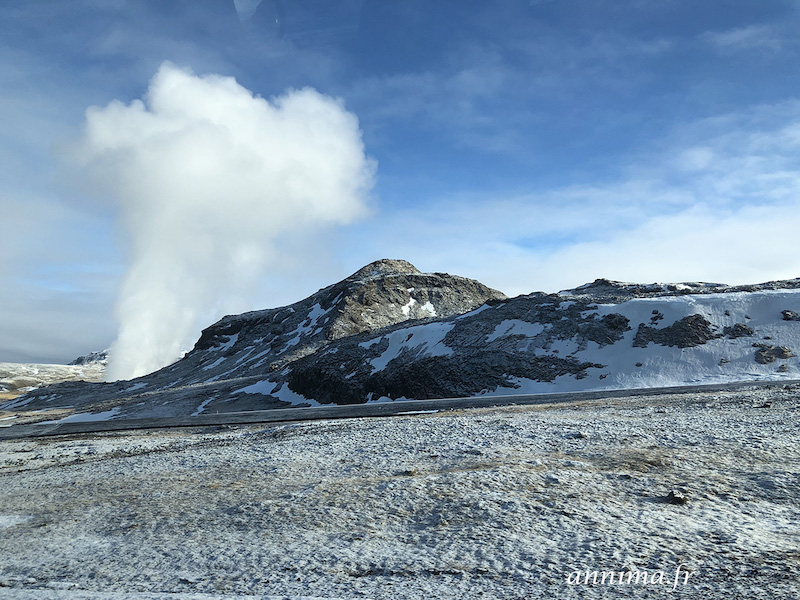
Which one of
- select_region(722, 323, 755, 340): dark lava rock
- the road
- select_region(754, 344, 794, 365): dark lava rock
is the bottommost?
the road

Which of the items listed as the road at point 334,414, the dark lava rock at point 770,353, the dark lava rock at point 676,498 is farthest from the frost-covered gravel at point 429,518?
the dark lava rock at point 770,353

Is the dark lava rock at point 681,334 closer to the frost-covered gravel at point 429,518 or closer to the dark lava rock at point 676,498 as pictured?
the frost-covered gravel at point 429,518

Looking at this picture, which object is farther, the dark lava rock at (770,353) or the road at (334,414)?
the dark lava rock at (770,353)

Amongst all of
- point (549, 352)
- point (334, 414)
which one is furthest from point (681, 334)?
point (334, 414)

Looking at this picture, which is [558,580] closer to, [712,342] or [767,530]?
[767,530]

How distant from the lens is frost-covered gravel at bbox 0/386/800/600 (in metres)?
A: 6.41

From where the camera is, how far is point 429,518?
8344 mm

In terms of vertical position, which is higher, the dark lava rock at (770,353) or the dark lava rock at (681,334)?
the dark lava rock at (681,334)

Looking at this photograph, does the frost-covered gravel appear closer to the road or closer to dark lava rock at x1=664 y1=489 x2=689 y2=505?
dark lava rock at x1=664 y1=489 x2=689 y2=505

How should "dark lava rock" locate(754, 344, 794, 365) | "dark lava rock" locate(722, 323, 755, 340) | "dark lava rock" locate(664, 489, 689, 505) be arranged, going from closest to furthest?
1. "dark lava rock" locate(664, 489, 689, 505)
2. "dark lava rock" locate(754, 344, 794, 365)
3. "dark lava rock" locate(722, 323, 755, 340)

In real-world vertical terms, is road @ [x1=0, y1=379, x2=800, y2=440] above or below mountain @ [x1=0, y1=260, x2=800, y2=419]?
below

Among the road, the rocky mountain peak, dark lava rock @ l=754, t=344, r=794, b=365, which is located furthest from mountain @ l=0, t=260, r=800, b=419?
the rocky mountain peak

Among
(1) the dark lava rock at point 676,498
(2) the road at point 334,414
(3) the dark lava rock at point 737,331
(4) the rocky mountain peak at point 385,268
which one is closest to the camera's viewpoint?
(1) the dark lava rock at point 676,498

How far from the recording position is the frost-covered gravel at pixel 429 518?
6.41 meters
